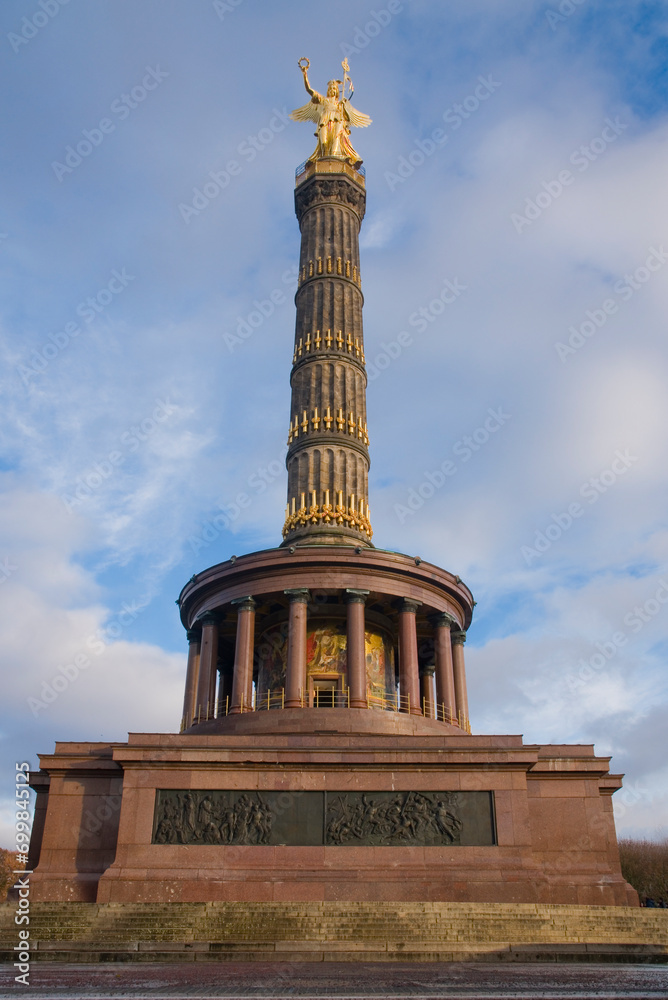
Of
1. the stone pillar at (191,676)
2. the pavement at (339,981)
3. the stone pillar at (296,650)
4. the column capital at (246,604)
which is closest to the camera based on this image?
the pavement at (339,981)

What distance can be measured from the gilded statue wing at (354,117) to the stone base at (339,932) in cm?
3073

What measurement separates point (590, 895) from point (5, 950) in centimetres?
1192

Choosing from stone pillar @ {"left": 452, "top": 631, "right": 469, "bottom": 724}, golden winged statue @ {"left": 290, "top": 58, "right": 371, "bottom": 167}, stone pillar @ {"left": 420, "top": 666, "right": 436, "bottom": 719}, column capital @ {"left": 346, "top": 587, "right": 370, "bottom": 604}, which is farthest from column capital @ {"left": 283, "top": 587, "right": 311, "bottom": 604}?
golden winged statue @ {"left": 290, "top": 58, "right": 371, "bottom": 167}

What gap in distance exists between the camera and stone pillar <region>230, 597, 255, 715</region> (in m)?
23.2

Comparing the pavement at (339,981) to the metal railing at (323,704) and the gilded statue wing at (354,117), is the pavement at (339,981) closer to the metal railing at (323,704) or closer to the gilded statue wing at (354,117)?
the metal railing at (323,704)

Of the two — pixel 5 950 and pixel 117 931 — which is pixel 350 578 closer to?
pixel 117 931

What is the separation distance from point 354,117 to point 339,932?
31682 millimetres

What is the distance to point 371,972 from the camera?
1164 cm

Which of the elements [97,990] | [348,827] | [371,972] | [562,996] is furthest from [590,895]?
[97,990]

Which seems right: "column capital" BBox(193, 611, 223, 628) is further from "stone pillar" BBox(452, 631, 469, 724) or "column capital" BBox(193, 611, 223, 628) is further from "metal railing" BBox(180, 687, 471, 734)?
"stone pillar" BBox(452, 631, 469, 724)

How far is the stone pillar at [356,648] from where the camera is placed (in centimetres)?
2294

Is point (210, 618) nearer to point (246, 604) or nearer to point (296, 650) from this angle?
point (246, 604)

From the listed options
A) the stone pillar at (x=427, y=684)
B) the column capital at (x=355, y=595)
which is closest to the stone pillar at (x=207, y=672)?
the column capital at (x=355, y=595)

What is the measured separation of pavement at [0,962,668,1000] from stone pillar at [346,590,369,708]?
995 cm
